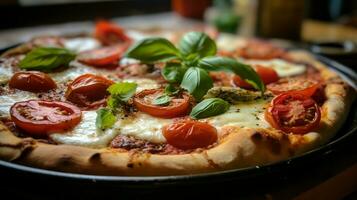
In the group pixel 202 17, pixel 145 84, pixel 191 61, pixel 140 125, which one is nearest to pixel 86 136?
pixel 140 125

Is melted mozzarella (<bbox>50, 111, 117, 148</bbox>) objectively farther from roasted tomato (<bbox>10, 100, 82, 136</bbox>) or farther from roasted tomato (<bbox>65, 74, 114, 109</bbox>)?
roasted tomato (<bbox>65, 74, 114, 109</bbox>)

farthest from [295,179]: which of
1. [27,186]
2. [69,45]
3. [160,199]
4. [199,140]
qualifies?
[69,45]

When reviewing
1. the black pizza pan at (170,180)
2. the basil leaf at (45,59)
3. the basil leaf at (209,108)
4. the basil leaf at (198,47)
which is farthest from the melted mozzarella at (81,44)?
the black pizza pan at (170,180)

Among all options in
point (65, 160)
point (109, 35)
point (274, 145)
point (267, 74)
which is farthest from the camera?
point (109, 35)

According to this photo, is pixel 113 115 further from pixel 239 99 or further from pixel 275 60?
pixel 275 60

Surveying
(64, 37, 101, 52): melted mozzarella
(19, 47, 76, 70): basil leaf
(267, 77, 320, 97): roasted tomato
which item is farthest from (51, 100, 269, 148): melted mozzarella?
(64, 37, 101, 52): melted mozzarella

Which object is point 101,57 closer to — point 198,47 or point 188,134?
point 198,47
